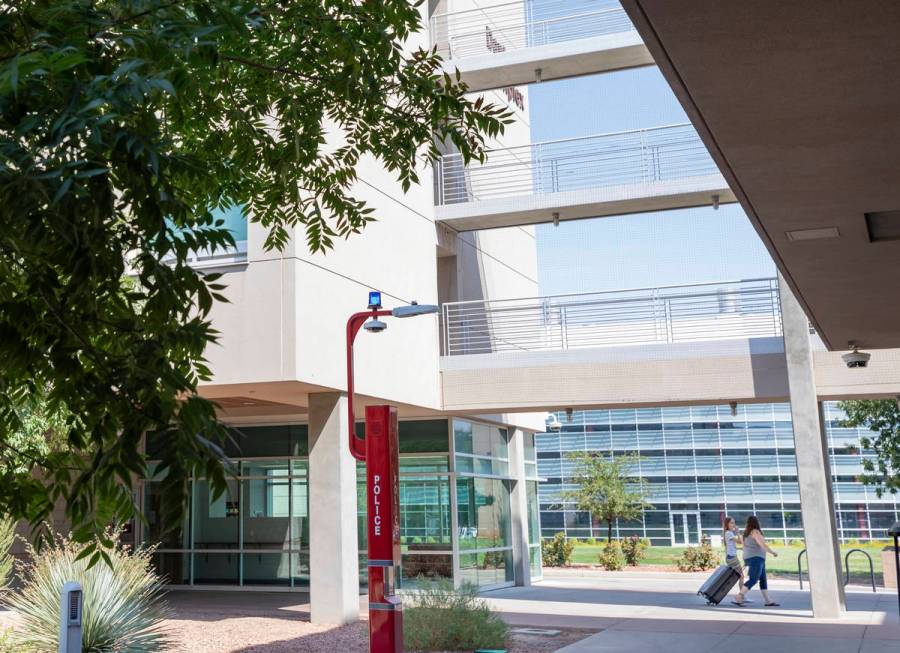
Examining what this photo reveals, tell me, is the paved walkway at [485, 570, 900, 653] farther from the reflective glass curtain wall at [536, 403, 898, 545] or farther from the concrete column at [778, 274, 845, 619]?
the reflective glass curtain wall at [536, 403, 898, 545]

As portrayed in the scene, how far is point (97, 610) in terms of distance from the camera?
10.4 m

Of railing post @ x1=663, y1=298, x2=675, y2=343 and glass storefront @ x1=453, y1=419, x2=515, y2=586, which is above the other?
railing post @ x1=663, y1=298, x2=675, y2=343

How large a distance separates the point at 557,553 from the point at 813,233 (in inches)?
985

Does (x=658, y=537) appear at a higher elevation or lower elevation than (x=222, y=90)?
lower

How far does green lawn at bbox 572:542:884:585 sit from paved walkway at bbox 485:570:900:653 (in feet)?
18.6

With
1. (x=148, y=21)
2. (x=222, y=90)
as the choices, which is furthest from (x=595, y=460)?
(x=148, y=21)

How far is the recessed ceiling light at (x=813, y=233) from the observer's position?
6461 millimetres

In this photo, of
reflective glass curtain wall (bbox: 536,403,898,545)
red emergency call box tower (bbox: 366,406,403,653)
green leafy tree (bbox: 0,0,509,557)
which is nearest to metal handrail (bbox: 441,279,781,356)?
red emergency call box tower (bbox: 366,406,403,653)

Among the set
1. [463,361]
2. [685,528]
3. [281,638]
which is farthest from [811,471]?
[685,528]

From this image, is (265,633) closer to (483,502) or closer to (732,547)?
(483,502)

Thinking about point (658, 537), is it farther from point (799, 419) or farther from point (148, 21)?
point (148, 21)

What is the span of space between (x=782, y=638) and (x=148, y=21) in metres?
11.8

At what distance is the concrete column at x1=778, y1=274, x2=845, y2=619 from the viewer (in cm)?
1520

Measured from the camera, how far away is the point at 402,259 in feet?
56.4
